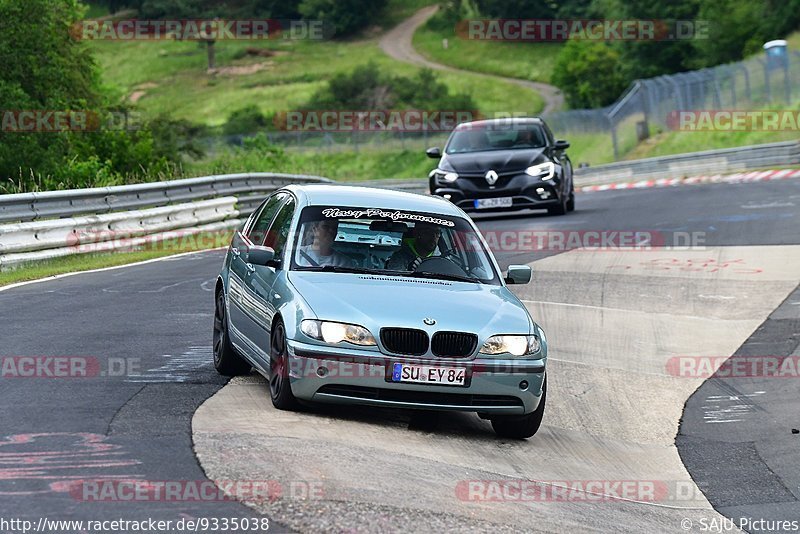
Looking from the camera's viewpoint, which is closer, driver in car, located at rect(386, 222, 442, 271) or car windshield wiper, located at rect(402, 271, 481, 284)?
car windshield wiper, located at rect(402, 271, 481, 284)

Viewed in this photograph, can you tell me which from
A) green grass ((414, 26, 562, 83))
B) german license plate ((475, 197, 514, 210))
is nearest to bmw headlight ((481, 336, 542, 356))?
german license plate ((475, 197, 514, 210))

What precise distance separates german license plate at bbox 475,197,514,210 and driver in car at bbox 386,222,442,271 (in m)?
14.0

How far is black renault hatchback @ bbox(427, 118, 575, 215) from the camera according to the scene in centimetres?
2425

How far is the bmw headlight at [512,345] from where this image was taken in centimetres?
895

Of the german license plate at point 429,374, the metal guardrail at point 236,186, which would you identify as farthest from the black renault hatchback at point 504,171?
the german license plate at point 429,374

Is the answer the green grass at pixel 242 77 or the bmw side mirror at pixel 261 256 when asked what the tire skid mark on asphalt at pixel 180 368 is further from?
the green grass at pixel 242 77

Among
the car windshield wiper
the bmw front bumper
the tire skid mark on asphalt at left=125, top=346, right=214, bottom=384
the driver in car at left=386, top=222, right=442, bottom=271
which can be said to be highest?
the driver in car at left=386, top=222, right=442, bottom=271

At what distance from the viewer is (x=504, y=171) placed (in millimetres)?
24266

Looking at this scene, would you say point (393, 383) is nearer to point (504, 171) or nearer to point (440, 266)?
point (440, 266)

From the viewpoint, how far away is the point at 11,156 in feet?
100

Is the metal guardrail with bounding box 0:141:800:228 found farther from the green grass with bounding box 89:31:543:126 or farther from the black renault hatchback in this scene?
the green grass with bounding box 89:31:543:126

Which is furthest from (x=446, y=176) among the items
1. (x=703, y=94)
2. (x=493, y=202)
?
(x=703, y=94)

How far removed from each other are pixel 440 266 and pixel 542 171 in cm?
1477

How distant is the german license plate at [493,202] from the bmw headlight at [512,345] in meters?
15.1
